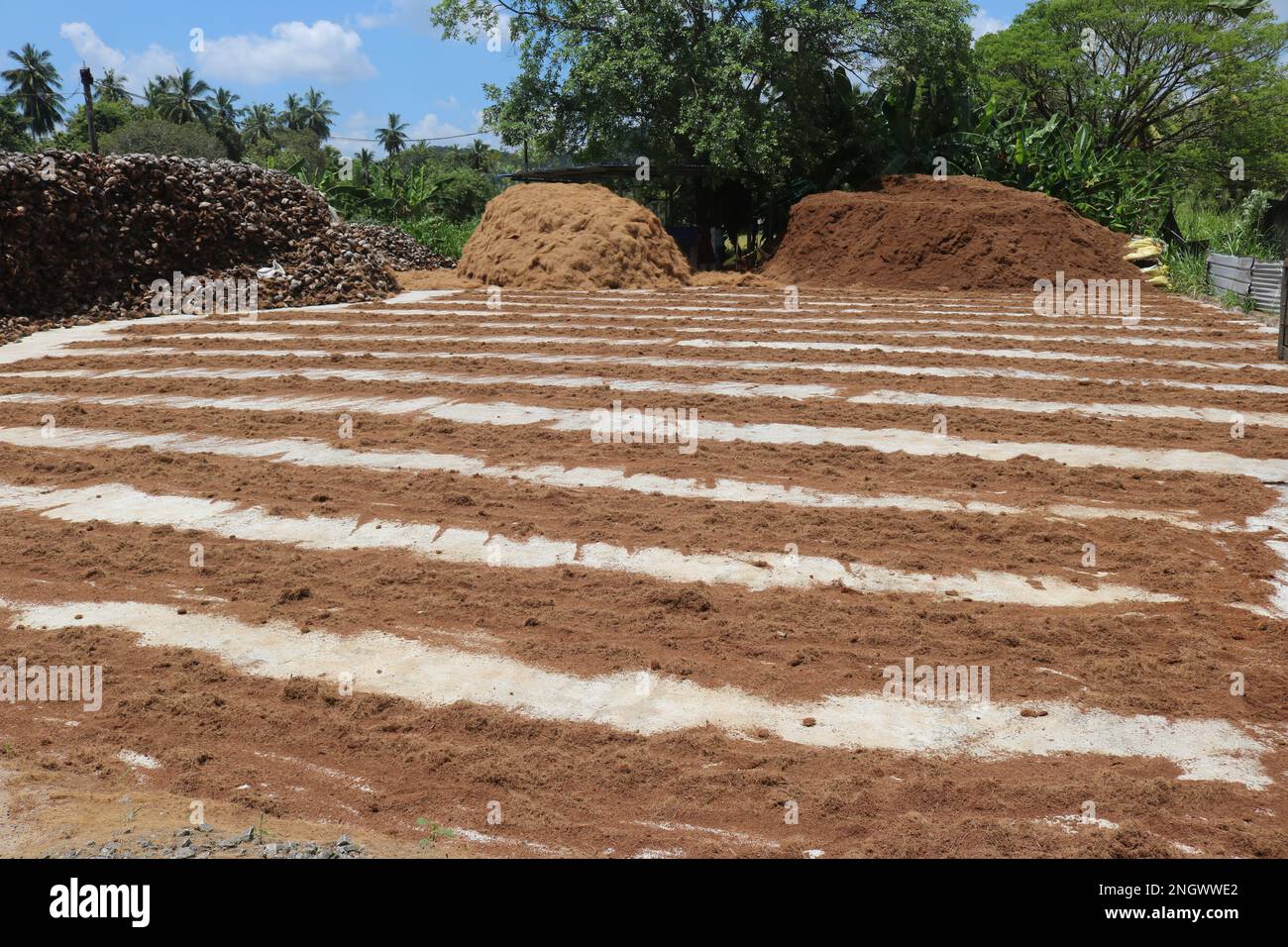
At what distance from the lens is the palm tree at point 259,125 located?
65250 mm

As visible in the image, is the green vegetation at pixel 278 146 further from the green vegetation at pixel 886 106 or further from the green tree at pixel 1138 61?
the green tree at pixel 1138 61

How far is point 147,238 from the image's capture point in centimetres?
1429

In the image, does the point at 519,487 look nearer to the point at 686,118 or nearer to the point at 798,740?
the point at 798,740

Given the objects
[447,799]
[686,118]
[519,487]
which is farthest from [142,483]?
[686,118]

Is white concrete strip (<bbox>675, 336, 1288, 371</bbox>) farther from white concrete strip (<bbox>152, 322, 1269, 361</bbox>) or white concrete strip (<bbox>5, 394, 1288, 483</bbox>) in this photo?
white concrete strip (<bbox>5, 394, 1288, 483</bbox>)

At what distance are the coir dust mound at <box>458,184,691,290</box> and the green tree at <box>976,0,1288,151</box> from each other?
11446mm

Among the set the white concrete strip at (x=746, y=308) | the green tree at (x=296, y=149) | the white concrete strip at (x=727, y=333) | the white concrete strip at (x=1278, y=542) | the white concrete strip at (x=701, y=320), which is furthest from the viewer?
the green tree at (x=296, y=149)

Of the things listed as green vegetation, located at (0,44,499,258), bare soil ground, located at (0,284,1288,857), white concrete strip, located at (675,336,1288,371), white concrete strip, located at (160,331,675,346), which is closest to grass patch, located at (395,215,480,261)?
green vegetation, located at (0,44,499,258)

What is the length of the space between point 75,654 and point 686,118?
17.1 meters

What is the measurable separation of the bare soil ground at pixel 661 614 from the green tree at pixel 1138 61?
20434 mm

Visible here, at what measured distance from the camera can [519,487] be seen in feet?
17.9

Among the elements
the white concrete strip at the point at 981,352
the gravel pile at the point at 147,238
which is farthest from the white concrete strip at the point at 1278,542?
the gravel pile at the point at 147,238
